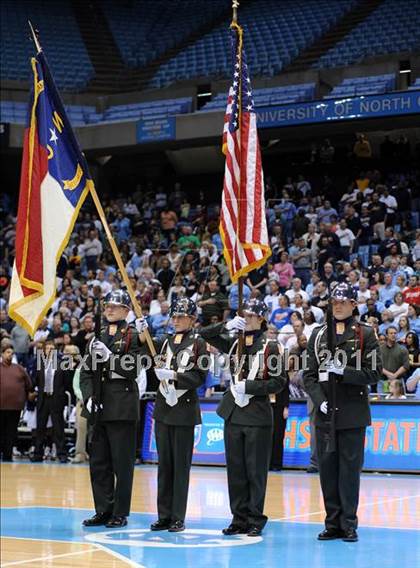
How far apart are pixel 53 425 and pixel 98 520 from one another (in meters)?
8.08

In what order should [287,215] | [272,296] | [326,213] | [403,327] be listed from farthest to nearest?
[287,215]
[326,213]
[272,296]
[403,327]

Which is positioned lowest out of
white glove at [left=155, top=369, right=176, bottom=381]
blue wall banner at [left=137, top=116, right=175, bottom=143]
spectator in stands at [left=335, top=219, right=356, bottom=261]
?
white glove at [left=155, top=369, right=176, bottom=381]

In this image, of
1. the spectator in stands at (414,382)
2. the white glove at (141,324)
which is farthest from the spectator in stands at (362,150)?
the white glove at (141,324)

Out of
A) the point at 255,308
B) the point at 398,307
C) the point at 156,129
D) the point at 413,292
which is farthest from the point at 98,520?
the point at 156,129

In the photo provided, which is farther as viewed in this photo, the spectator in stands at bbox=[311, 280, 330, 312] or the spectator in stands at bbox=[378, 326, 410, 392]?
the spectator in stands at bbox=[311, 280, 330, 312]

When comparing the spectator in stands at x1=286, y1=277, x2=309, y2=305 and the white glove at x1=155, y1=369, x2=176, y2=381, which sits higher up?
the spectator in stands at x1=286, y1=277, x2=309, y2=305

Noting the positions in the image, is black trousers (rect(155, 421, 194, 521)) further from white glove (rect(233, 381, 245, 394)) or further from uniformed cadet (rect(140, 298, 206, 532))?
white glove (rect(233, 381, 245, 394))

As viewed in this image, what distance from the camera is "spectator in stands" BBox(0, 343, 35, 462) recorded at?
59.2ft

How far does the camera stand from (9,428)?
1822cm

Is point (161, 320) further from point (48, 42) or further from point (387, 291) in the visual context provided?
point (48, 42)

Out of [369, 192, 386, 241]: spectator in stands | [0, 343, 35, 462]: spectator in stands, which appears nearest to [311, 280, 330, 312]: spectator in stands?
[369, 192, 386, 241]: spectator in stands

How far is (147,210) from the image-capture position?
92.9 ft

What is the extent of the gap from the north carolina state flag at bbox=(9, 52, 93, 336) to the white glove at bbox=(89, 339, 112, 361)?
2.27 feet

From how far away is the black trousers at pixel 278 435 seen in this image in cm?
1584
